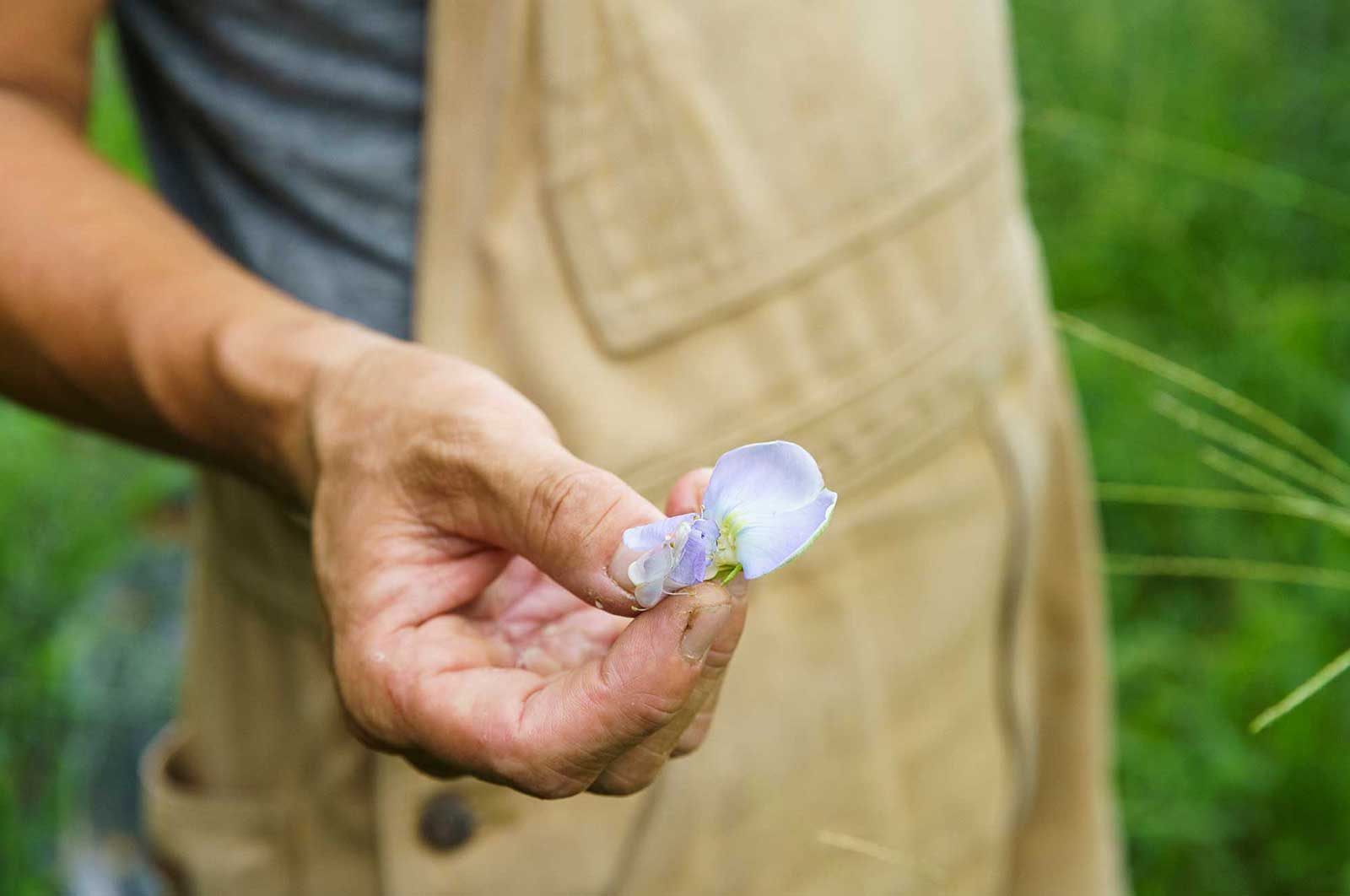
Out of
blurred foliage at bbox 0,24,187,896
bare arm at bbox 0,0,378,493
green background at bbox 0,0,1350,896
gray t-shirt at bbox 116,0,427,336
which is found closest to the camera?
bare arm at bbox 0,0,378,493

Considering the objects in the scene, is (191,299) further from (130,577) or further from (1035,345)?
(130,577)

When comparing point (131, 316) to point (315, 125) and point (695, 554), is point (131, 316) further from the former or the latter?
point (695, 554)

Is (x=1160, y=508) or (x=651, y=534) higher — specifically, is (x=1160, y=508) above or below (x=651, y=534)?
below

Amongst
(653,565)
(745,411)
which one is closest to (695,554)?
(653,565)

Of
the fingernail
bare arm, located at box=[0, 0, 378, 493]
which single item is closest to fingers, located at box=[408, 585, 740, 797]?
the fingernail

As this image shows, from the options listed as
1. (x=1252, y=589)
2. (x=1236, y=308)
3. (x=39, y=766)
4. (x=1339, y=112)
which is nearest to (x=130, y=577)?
(x=39, y=766)

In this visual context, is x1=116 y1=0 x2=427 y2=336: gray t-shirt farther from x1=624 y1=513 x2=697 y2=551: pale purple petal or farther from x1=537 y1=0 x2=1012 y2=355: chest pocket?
x1=624 y1=513 x2=697 y2=551: pale purple petal
